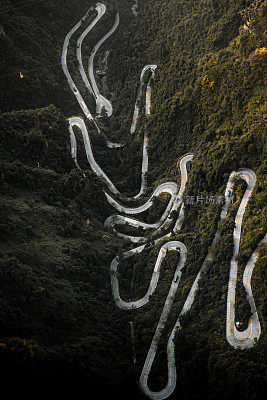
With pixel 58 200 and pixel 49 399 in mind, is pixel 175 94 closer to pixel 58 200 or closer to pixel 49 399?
pixel 58 200

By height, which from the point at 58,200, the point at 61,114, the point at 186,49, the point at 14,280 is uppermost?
the point at 186,49

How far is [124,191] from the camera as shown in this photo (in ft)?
362

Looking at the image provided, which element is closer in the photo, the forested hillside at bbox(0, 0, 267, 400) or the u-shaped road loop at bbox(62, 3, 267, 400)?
the forested hillside at bbox(0, 0, 267, 400)

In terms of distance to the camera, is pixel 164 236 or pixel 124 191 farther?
pixel 124 191

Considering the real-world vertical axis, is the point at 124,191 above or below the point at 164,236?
above

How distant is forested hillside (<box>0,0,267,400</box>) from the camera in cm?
6450

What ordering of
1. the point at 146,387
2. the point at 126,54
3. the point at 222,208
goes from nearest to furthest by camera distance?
the point at 146,387 → the point at 222,208 → the point at 126,54

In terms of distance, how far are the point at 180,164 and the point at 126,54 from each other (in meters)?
61.5

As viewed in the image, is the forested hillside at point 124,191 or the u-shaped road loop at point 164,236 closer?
the forested hillside at point 124,191

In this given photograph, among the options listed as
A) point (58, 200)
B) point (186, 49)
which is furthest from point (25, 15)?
point (58, 200)

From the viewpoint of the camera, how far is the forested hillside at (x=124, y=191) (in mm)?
64500

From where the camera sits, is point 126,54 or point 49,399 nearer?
point 49,399

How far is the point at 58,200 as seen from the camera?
96.6 metres

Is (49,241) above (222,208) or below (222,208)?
below
